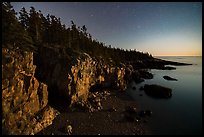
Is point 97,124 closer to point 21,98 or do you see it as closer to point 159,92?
point 21,98

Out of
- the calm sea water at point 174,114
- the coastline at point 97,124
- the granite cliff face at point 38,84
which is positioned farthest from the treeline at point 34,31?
the calm sea water at point 174,114

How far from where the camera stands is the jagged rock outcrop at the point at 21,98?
2108 centimetres

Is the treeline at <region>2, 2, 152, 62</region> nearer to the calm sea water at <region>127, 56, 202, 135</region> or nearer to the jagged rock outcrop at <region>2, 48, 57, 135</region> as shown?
the jagged rock outcrop at <region>2, 48, 57, 135</region>

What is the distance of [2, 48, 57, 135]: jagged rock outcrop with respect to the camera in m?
21.1

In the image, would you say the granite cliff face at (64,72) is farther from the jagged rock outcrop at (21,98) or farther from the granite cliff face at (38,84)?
the jagged rock outcrop at (21,98)

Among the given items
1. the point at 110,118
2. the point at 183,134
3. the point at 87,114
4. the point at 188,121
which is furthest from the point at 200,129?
the point at 87,114

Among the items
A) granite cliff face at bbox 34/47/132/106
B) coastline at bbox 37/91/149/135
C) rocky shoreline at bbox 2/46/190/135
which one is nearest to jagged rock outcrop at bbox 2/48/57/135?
rocky shoreline at bbox 2/46/190/135

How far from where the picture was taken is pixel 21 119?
2264 centimetres

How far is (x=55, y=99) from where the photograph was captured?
34.5 m

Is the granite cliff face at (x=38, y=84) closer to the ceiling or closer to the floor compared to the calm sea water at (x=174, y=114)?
closer to the ceiling

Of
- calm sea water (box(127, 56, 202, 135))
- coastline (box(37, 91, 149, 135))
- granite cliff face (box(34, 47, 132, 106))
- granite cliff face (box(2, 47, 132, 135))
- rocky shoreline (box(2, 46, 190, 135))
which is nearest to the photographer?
granite cliff face (box(2, 47, 132, 135))

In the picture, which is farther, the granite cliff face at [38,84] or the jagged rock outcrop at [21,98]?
the granite cliff face at [38,84]

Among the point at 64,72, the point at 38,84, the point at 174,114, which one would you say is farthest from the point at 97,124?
the point at 174,114

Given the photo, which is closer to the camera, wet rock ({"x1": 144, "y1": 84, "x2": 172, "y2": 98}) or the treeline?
the treeline
